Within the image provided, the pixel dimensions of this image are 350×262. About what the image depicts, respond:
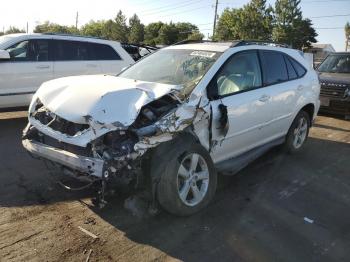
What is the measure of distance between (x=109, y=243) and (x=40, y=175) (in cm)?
198

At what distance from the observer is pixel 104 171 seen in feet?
12.5

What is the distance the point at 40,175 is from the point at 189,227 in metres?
2.24

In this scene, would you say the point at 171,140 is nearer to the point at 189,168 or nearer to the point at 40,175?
the point at 189,168

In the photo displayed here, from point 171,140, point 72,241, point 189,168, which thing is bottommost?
point 72,241

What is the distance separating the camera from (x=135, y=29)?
90.3 meters

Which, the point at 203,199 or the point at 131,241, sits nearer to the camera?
the point at 131,241

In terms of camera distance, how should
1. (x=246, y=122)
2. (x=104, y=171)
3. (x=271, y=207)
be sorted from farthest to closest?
(x=246, y=122)
(x=271, y=207)
(x=104, y=171)

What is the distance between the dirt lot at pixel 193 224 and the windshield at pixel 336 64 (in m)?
6.65

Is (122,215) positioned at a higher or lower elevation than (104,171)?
lower

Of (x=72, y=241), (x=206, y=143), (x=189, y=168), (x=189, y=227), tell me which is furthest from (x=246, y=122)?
(x=72, y=241)

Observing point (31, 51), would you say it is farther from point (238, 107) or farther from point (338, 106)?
point (338, 106)

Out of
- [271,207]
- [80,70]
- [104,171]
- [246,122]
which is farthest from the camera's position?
[80,70]

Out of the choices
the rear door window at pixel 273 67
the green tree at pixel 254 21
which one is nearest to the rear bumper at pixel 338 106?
the rear door window at pixel 273 67

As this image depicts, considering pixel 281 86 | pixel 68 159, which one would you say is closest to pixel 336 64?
pixel 281 86
